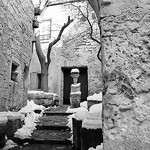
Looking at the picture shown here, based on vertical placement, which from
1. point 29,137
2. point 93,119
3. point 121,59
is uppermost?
point 121,59

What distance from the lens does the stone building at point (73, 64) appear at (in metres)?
8.22

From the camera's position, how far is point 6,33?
3400 millimetres

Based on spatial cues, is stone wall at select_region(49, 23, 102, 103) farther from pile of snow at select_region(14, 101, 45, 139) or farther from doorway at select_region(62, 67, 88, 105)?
pile of snow at select_region(14, 101, 45, 139)

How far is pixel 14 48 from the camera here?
3.90 metres

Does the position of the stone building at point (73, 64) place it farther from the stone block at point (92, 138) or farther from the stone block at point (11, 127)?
the stone block at point (92, 138)

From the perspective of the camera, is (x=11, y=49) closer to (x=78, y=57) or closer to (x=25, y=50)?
(x=25, y=50)

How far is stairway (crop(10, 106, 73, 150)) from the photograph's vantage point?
274 centimetres

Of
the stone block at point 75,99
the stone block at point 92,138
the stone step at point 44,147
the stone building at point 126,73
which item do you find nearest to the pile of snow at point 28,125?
the stone step at point 44,147

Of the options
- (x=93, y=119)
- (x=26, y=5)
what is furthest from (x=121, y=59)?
(x=26, y=5)

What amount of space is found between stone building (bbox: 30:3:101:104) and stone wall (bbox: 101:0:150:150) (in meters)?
7.12

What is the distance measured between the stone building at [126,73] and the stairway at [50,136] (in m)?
1.99

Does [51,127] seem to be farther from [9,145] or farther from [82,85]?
[82,85]

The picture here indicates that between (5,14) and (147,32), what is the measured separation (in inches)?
132

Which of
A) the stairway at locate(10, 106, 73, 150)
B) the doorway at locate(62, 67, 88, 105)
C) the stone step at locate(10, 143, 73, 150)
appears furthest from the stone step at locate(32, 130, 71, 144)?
the doorway at locate(62, 67, 88, 105)
